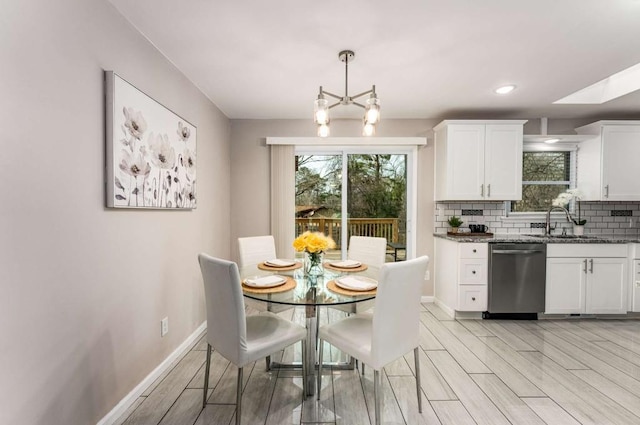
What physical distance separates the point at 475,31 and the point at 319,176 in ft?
7.86

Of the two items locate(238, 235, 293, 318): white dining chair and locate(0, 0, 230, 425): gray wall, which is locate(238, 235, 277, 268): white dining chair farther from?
locate(0, 0, 230, 425): gray wall

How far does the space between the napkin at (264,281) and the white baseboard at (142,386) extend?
99cm

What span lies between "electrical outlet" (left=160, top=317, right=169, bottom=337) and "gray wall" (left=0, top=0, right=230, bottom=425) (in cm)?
6

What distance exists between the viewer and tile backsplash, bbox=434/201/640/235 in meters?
3.64

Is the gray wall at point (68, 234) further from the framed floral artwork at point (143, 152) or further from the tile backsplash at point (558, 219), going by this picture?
the tile backsplash at point (558, 219)

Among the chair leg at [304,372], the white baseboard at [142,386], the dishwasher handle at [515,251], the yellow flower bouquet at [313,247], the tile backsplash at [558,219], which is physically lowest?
the white baseboard at [142,386]

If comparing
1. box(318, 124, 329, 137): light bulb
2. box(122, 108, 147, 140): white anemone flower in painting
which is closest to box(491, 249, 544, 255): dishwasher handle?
box(318, 124, 329, 137): light bulb

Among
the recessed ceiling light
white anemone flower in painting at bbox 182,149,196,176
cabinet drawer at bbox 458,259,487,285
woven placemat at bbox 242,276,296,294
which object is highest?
the recessed ceiling light

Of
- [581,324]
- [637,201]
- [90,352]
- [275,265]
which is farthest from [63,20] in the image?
[637,201]

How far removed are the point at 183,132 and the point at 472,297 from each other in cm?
331

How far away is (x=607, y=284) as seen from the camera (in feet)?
10.3

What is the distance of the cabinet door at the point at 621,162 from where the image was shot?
332cm

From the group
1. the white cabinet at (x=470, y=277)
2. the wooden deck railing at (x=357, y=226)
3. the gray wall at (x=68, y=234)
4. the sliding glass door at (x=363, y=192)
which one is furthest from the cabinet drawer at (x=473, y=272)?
the gray wall at (x=68, y=234)

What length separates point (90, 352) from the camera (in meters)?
1.50
